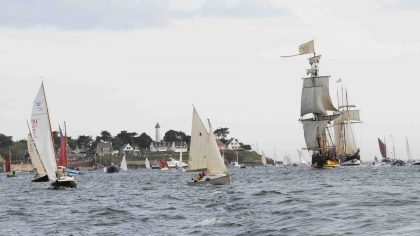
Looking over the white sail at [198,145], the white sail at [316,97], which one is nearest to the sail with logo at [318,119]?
the white sail at [316,97]

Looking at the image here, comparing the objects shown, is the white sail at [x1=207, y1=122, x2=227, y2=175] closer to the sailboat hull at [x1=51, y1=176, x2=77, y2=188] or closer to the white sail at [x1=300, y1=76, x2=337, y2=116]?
the sailboat hull at [x1=51, y1=176, x2=77, y2=188]

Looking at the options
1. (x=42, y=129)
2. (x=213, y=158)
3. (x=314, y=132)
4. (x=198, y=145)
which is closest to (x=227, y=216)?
(x=213, y=158)

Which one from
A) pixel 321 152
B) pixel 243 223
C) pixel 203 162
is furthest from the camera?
pixel 321 152

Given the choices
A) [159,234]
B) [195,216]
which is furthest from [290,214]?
[159,234]

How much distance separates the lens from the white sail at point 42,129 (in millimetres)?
70312

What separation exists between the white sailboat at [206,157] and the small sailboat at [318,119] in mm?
93309

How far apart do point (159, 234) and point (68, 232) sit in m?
5.05

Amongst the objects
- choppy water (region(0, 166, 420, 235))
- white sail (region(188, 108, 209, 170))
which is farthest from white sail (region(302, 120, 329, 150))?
choppy water (region(0, 166, 420, 235))

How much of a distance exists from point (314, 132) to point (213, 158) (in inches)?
4000

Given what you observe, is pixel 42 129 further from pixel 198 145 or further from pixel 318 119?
pixel 318 119

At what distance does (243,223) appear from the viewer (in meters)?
37.4

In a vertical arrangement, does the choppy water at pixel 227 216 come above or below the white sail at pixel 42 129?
below

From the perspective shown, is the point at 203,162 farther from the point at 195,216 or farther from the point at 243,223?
the point at 243,223

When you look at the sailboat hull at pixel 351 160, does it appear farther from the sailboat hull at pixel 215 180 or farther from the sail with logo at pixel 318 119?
the sailboat hull at pixel 215 180
